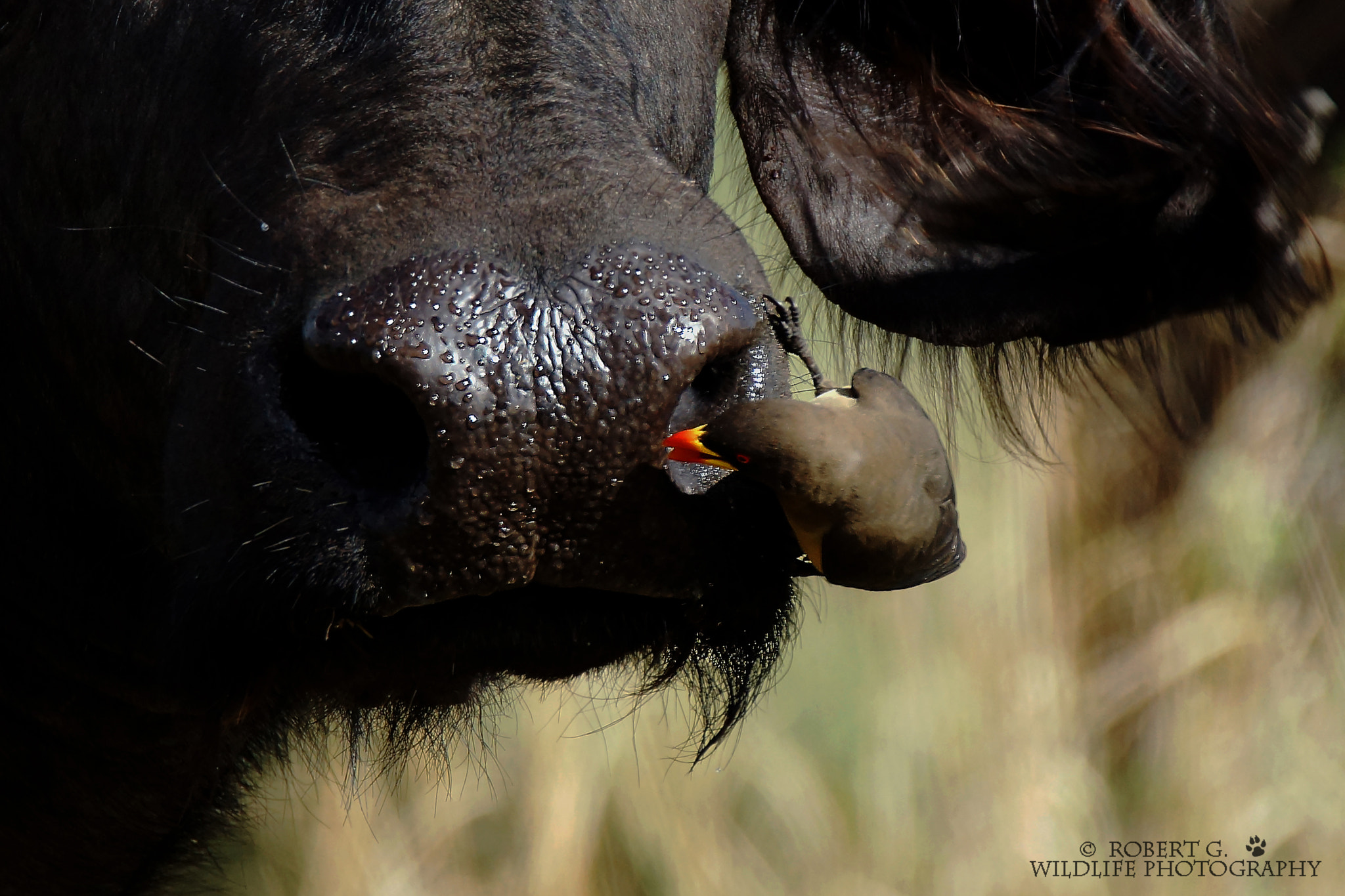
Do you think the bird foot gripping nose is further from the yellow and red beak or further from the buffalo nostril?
the buffalo nostril

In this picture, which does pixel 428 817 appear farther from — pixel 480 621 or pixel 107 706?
pixel 480 621

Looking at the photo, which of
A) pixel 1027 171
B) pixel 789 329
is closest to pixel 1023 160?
pixel 1027 171

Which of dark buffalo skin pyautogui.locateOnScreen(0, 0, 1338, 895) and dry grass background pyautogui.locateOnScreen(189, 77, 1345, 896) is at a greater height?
dark buffalo skin pyautogui.locateOnScreen(0, 0, 1338, 895)

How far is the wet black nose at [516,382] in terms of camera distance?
4.00ft

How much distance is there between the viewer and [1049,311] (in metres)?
2.16

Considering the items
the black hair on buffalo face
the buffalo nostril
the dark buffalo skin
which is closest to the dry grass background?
the dark buffalo skin

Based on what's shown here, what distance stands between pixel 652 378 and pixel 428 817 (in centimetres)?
287

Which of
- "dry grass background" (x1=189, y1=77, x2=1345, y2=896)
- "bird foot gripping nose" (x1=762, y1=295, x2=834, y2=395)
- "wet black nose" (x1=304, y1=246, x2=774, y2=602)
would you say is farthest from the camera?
"dry grass background" (x1=189, y1=77, x2=1345, y2=896)

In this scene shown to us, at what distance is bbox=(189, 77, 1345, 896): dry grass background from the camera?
3.84 meters

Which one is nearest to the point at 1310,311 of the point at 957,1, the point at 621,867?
the point at 957,1

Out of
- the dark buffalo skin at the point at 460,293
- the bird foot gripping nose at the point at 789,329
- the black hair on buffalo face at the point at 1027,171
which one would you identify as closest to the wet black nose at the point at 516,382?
the dark buffalo skin at the point at 460,293

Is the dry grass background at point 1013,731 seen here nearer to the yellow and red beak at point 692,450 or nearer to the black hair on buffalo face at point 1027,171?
the black hair on buffalo face at point 1027,171

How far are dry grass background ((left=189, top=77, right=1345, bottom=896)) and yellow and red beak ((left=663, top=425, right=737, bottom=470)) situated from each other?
2.57m

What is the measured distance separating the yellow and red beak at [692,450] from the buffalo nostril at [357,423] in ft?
0.81
